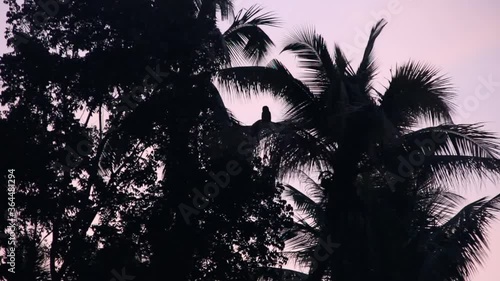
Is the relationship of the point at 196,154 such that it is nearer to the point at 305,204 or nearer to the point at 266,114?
the point at 266,114

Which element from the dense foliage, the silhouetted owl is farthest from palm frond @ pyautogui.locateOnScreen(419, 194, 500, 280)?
the silhouetted owl

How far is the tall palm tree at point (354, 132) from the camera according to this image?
14.9m

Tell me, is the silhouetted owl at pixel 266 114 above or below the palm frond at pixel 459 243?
above

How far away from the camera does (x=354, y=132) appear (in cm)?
1512

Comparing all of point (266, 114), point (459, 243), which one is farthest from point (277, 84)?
point (459, 243)

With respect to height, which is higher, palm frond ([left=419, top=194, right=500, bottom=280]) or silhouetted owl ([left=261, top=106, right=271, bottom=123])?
silhouetted owl ([left=261, top=106, right=271, bottom=123])

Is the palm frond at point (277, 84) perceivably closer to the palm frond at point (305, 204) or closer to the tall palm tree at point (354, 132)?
the tall palm tree at point (354, 132)

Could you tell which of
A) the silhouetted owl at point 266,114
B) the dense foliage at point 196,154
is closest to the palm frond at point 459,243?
the dense foliage at point 196,154

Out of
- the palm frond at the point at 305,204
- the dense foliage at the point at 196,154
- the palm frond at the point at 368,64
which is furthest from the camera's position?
→ the palm frond at the point at 305,204

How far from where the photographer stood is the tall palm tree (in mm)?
14891

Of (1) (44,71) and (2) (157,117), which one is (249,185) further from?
(1) (44,71)

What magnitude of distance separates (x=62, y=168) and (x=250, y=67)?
4.62 metres

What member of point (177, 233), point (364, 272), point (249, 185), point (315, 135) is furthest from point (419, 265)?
point (177, 233)

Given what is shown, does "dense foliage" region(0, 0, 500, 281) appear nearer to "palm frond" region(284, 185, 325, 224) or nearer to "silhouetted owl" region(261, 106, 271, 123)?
"silhouetted owl" region(261, 106, 271, 123)
